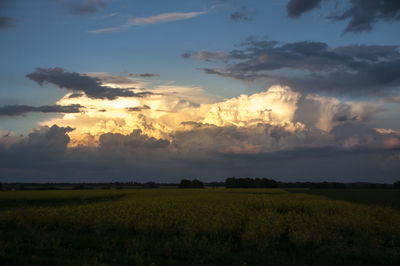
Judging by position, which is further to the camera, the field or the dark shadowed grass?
the dark shadowed grass

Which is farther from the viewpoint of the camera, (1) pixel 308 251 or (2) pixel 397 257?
(1) pixel 308 251

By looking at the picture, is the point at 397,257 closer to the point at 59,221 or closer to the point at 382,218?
the point at 382,218

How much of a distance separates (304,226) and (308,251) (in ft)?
7.80

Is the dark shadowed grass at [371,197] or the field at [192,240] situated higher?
the field at [192,240]

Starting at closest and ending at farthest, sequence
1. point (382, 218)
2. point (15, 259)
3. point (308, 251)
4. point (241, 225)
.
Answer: point (15, 259)
point (308, 251)
point (241, 225)
point (382, 218)

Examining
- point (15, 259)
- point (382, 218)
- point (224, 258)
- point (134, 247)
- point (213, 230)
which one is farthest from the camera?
point (382, 218)

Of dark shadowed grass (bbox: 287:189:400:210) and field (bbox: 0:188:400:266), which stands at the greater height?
field (bbox: 0:188:400:266)

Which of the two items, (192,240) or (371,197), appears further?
(371,197)

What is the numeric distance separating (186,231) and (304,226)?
6332 mm

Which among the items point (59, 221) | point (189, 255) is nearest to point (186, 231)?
point (189, 255)

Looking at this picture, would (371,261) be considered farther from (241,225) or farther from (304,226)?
(241,225)

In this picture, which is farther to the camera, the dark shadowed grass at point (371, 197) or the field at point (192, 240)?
the dark shadowed grass at point (371, 197)

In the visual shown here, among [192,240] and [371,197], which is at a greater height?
[192,240]

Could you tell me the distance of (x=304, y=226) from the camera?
17922mm
